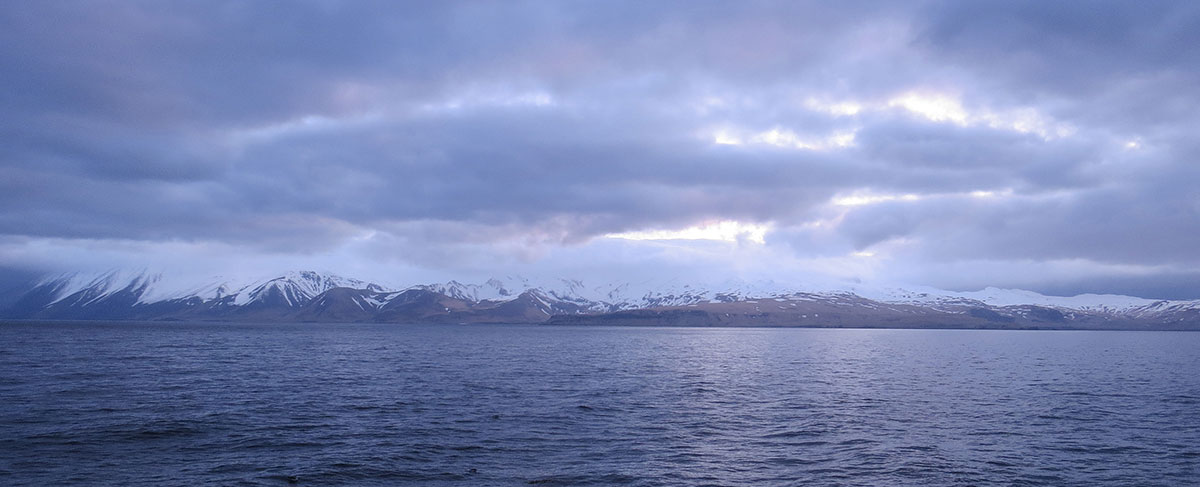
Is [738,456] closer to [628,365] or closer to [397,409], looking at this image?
[397,409]

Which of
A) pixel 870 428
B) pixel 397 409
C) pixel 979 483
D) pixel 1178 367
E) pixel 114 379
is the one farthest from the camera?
pixel 1178 367

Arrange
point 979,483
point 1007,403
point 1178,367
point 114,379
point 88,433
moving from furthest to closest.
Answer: point 1178,367 < point 114,379 < point 1007,403 < point 88,433 < point 979,483

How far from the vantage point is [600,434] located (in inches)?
1663

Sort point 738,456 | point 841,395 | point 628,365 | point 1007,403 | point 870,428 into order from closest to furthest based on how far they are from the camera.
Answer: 1. point 738,456
2. point 870,428
3. point 1007,403
4. point 841,395
5. point 628,365

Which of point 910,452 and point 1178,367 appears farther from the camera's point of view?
point 1178,367

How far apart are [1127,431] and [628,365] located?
63.7 m

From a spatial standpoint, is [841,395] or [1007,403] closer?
[1007,403]

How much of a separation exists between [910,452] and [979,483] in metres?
6.35

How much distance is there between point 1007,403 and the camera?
2307 inches

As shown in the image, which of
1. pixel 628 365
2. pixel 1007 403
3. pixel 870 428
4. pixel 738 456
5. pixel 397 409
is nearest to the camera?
pixel 738 456

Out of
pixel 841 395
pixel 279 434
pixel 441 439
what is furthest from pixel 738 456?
pixel 841 395

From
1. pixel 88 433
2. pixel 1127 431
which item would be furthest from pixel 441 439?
pixel 1127 431

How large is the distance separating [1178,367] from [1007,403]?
7405cm

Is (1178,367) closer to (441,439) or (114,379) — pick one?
(441,439)
